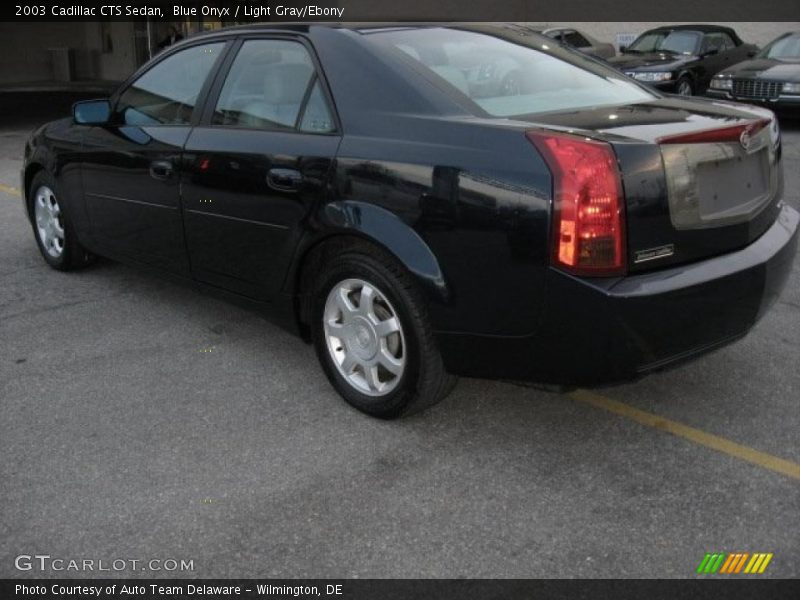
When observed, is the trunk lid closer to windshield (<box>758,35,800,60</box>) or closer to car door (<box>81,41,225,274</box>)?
car door (<box>81,41,225,274</box>)

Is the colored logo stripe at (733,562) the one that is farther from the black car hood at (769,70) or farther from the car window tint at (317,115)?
the black car hood at (769,70)

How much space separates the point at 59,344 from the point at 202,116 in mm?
1408

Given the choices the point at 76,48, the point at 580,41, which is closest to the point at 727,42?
the point at 580,41

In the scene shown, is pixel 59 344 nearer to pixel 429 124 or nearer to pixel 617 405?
pixel 429 124

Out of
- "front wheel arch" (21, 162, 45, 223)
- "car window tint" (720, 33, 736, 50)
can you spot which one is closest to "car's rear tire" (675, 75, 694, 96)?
"car window tint" (720, 33, 736, 50)

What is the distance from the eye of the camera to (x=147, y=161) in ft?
14.6

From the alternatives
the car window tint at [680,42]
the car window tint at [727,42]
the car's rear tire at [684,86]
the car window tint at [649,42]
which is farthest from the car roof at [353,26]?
the car window tint at [727,42]

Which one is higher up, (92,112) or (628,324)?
(92,112)

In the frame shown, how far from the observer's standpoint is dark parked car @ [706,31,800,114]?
1199cm

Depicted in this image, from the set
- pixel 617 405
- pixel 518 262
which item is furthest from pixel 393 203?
pixel 617 405

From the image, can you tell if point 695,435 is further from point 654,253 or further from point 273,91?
point 273,91

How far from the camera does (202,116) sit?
4.24 metres

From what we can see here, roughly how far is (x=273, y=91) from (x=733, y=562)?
2.66 metres

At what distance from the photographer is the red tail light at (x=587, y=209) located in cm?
284
